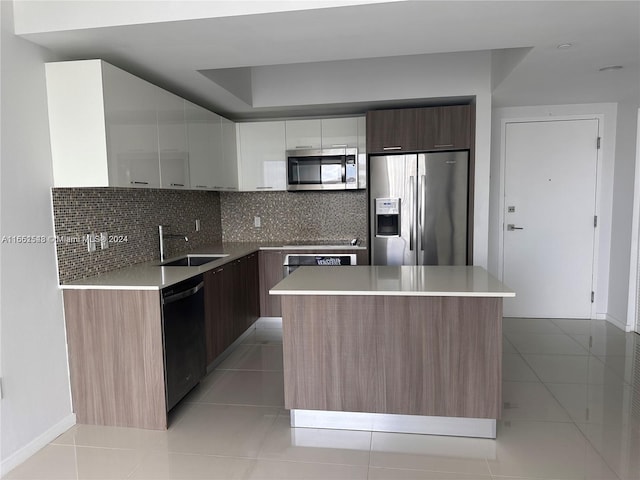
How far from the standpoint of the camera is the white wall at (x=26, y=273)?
2197 millimetres

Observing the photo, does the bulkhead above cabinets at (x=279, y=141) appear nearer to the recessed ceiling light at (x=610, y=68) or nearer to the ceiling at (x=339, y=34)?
the ceiling at (x=339, y=34)

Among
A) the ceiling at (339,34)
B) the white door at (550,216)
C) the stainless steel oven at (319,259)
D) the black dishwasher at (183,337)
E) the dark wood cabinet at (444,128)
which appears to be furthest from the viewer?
the white door at (550,216)

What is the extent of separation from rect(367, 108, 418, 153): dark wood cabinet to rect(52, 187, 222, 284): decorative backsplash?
75.5 inches

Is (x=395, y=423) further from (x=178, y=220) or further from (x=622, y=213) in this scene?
(x=622, y=213)

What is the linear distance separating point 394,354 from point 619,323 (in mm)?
3267

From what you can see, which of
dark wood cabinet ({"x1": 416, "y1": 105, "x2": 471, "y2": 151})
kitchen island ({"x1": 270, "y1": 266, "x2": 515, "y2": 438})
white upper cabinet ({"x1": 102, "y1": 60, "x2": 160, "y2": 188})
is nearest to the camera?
kitchen island ({"x1": 270, "y1": 266, "x2": 515, "y2": 438})

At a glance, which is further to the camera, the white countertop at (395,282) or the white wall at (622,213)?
the white wall at (622,213)

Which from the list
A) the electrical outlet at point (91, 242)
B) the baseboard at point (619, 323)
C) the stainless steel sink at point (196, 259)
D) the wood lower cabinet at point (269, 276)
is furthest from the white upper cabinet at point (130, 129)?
the baseboard at point (619, 323)

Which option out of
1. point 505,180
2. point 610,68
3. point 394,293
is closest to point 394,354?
point 394,293

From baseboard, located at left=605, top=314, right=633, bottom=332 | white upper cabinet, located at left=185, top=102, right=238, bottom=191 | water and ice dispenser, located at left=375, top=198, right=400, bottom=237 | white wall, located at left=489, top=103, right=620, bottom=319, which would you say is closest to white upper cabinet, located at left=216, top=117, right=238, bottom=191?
white upper cabinet, located at left=185, top=102, right=238, bottom=191

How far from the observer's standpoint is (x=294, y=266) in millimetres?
4402

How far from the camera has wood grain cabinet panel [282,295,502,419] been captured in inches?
93.0

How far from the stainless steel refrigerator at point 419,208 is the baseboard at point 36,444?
2.78 m

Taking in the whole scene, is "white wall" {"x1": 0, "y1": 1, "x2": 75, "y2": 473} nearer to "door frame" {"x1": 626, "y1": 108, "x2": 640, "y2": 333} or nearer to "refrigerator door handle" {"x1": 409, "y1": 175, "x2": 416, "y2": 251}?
"refrigerator door handle" {"x1": 409, "y1": 175, "x2": 416, "y2": 251}
